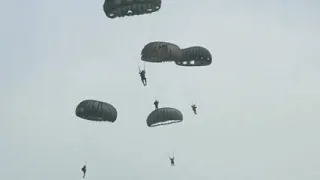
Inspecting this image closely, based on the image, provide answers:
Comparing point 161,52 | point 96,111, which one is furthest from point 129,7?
point 96,111

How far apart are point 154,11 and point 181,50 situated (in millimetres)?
7099

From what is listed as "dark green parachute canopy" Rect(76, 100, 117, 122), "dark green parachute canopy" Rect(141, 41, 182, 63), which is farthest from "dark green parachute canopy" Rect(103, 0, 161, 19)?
"dark green parachute canopy" Rect(76, 100, 117, 122)

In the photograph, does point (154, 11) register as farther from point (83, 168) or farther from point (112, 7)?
point (83, 168)

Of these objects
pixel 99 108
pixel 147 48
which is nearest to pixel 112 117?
pixel 99 108

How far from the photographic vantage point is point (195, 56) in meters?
79.6

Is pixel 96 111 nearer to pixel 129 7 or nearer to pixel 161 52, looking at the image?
pixel 161 52

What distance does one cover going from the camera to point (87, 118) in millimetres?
77688

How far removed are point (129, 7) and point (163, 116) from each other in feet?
39.9

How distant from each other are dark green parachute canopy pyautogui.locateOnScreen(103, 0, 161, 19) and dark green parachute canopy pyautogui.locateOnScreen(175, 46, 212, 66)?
285 inches

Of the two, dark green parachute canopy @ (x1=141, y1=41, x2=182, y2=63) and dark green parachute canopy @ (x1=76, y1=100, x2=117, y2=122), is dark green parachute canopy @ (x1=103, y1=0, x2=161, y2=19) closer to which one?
dark green parachute canopy @ (x1=141, y1=41, x2=182, y2=63)

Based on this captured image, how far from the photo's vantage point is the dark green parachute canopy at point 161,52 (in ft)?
253

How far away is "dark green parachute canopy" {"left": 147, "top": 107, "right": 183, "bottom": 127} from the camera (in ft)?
261

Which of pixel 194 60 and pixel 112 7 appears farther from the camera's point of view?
pixel 194 60

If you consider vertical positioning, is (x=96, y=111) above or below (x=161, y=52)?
below
